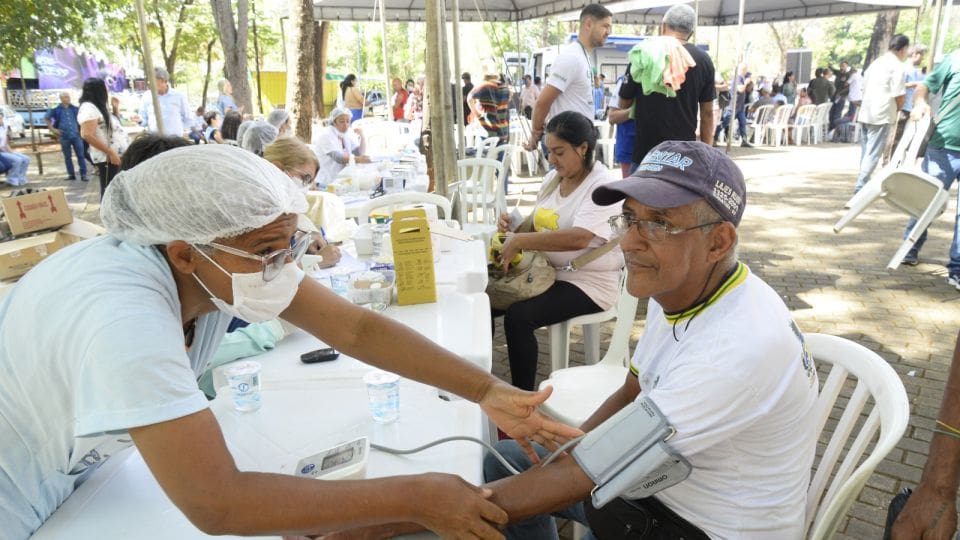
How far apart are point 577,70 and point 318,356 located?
400 cm

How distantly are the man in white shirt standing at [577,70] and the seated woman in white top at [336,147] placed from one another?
8.10 ft

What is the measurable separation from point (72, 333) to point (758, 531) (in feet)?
4.86

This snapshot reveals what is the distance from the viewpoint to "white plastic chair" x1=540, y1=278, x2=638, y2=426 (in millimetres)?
2408

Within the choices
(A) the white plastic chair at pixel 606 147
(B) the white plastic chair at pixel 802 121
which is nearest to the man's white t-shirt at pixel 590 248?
(A) the white plastic chair at pixel 606 147

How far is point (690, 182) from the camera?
1.42 metres

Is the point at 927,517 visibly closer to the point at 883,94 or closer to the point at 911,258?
the point at 911,258

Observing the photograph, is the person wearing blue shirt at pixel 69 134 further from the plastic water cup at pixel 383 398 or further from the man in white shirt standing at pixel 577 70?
the plastic water cup at pixel 383 398

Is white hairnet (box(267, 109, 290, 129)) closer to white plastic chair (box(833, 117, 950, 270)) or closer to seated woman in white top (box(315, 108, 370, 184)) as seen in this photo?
seated woman in white top (box(315, 108, 370, 184))

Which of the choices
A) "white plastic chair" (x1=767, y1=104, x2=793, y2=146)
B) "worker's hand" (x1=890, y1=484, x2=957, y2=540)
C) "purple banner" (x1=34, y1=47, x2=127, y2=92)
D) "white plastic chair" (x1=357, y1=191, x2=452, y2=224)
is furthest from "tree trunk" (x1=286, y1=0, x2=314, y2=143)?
"purple banner" (x1=34, y1=47, x2=127, y2=92)

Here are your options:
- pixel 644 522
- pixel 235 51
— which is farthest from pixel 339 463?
pixel 235 51

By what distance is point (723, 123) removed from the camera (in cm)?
1586

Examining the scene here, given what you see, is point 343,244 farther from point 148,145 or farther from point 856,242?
point 856,242

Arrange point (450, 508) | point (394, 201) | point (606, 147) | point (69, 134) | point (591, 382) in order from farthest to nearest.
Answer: point (69, 134) < point (606, 147) < point (394, 201) < point (591, 382) < point (450, 508)

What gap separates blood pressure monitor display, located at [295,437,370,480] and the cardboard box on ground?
116 inches
